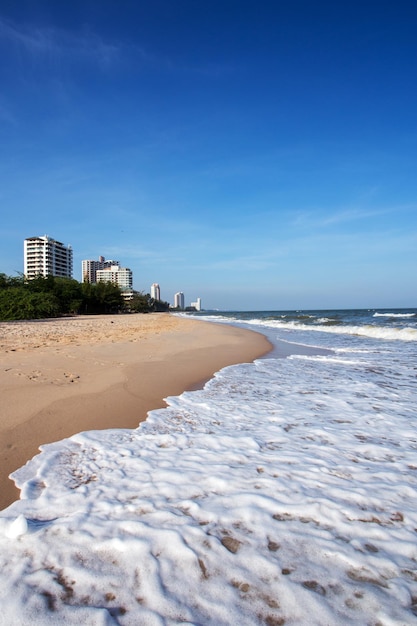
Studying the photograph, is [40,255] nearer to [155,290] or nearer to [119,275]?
[119,275]

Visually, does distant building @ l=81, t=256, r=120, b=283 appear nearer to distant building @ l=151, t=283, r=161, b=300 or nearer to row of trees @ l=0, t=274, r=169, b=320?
distant building @ l=151, t=283, r=161, b=300

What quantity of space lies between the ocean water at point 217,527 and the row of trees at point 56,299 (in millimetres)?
30060

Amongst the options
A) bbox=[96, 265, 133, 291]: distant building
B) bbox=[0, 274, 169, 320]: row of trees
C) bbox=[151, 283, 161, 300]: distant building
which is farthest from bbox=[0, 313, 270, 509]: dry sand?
bbox=[151, 283, 161, 300]: distant building

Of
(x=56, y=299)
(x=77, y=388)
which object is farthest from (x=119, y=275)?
(x=77, y=388)

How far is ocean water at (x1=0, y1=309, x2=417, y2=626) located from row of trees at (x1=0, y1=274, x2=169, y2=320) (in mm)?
30060

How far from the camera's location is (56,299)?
41.3 meters

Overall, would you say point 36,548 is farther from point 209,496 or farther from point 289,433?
point 289,433

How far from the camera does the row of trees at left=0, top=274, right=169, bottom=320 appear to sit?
3003cm

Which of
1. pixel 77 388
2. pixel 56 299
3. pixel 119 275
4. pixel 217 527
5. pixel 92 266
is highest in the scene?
pixel 92 266

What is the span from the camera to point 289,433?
136 inches

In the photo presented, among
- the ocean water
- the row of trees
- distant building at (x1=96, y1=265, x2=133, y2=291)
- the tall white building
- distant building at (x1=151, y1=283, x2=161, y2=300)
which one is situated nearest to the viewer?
the ocean water

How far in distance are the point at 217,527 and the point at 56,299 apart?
43649mm

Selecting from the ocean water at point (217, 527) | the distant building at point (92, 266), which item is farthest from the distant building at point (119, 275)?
the ocean water at point (217, 527)

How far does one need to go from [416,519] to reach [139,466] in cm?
191
